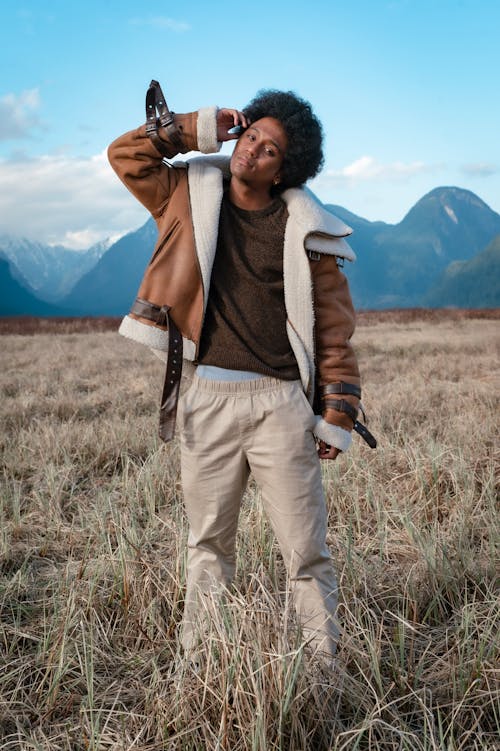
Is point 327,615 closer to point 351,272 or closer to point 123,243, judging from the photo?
point 351,272

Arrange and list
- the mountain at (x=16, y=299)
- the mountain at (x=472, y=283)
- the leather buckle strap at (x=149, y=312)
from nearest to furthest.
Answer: the leather buckle strap at (x=149, y=312) → the mountain at (x=472, y=283) → the mountain at (x=16, y=299)

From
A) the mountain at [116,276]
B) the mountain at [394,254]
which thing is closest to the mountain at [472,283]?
the mountain at [394,254]

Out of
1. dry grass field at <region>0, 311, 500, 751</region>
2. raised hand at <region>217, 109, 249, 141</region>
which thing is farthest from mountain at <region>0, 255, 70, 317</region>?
raised hand at <region>217, 109, 249, 141</region>

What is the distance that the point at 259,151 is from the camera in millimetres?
2027

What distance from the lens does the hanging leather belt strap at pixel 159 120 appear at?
6.49 ft

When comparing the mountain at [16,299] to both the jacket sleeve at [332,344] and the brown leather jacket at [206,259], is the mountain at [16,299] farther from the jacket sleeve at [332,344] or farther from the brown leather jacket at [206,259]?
the jacket sleeve at [332,344]

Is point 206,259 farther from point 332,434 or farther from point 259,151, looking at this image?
point 332,434

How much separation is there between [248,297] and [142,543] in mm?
1503

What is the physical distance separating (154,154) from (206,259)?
1.23 ft

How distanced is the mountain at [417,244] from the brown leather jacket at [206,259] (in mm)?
149498

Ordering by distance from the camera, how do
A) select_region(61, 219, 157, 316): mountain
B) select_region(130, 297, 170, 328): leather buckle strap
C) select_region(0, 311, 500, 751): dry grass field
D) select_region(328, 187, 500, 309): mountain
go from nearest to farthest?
select_region(0, 311, 500, 751): dry grass field → select_region(130, 297, 170, 328): leather buckle strap → select_region(328, 187, 500, 309): mountain → select_region(61, 219, 157, 316): mountain

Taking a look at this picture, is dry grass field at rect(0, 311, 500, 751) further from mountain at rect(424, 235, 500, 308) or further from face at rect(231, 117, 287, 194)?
mountain at rect(424, 235, 500, 308)

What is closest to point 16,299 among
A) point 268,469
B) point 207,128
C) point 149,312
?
point 149,312

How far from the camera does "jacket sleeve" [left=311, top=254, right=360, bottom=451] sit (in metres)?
2.11
